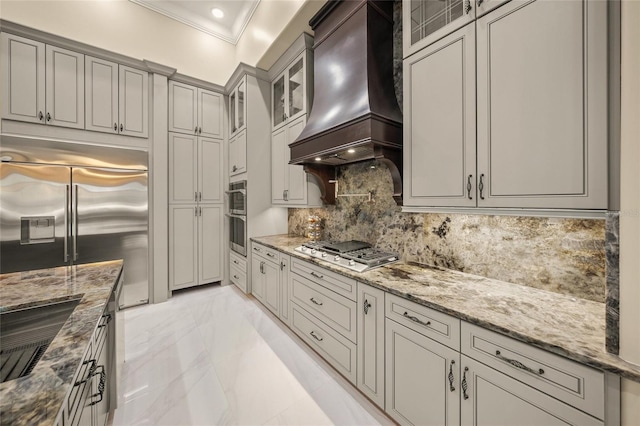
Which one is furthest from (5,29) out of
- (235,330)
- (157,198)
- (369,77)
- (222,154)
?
(235,330)

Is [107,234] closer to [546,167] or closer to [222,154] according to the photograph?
[222,154]

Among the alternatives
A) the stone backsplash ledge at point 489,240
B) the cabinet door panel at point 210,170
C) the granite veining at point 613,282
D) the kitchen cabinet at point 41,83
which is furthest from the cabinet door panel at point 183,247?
the granite veining at point 613,282

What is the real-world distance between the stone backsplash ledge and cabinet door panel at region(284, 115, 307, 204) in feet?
1.75

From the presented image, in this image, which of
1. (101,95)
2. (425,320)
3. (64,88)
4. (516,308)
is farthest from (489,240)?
(64,88)

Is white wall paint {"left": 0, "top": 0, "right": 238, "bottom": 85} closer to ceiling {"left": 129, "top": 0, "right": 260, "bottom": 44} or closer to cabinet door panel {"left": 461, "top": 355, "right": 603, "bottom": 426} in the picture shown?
ceiling {"left": 129, "top": 0, "right": 260, "bottom": 44}

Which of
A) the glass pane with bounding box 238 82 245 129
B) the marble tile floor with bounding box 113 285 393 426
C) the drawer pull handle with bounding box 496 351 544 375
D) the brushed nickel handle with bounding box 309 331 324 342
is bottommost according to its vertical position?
the marble tile floor with bounding box 113 285 393 426

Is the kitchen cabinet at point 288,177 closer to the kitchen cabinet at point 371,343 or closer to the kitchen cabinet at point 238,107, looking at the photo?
the kitchen cabinet at point 238,107

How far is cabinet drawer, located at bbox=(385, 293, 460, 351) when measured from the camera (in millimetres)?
1150

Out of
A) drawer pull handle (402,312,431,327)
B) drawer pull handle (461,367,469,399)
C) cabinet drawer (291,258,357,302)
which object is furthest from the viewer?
cabinet drawer (291,258,357,302)

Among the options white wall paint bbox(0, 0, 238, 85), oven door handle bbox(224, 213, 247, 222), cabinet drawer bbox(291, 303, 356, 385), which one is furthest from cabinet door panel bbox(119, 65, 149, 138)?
cabinet drawer bbox(291, 303, 356, 385)

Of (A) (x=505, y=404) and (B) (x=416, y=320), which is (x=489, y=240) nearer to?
(B) (x=416, y=320)

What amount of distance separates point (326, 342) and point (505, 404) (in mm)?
1235

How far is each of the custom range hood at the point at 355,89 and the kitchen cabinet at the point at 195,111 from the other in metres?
Result: 2.02

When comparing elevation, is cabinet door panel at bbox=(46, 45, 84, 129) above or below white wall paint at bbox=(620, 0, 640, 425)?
above
